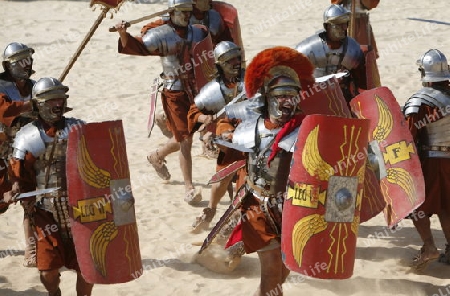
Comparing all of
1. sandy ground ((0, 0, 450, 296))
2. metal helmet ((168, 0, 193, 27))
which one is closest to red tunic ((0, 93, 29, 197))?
sandy ground ((0, 0, 450, 296))

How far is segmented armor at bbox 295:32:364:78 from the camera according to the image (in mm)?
8812

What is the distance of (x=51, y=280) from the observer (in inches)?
258

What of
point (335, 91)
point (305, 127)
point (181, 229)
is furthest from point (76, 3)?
point (305, 127)

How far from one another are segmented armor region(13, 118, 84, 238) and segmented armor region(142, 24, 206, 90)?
10.4ft

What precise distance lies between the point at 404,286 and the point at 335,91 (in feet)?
5.40

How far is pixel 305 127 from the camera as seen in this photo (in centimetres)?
577

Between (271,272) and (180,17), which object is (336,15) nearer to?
(180,17)

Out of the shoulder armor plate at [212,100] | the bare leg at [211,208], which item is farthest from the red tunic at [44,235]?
the bare leg at [211,208]

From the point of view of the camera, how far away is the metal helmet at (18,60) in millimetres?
8227

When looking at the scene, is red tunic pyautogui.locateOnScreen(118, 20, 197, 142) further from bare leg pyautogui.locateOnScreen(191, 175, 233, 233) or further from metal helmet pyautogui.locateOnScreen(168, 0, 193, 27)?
bare leg pyautogui.locateOnScreen(191, 175, 233, 233)

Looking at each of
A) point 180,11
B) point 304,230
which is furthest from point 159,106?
point 304,230

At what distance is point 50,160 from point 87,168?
0.50m

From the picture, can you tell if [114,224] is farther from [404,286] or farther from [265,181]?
[404,286]

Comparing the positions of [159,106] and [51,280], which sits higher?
[159,106]
